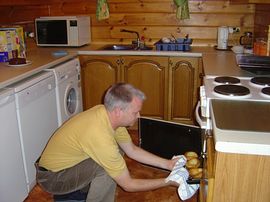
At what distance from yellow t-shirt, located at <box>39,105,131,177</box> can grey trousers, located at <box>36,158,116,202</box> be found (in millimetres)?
34

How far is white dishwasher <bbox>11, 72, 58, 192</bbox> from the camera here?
6.36ft

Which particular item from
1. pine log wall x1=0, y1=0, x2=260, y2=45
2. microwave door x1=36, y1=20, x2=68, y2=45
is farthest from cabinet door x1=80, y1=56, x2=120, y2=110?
pine log wall x1=0, y1=0, x2=260, y2=45

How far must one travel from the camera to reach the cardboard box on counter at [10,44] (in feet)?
8.00

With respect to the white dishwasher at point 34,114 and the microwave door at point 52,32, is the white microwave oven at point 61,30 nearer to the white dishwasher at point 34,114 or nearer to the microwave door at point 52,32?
the microwave door at point 52,32

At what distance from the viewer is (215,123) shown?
41.4 inches

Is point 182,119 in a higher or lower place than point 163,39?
lower

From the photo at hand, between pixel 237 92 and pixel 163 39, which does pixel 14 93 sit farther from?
pixel 163 39

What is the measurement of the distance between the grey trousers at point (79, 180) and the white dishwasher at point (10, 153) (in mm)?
269

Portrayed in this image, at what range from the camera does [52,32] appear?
3.23 m

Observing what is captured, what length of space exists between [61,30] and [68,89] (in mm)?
801

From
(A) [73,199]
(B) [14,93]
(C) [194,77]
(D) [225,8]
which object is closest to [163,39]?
(C) [194,77]

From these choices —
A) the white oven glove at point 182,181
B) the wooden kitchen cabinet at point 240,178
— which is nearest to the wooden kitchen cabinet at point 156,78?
the white oven glove at point 182,181

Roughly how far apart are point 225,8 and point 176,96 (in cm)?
108

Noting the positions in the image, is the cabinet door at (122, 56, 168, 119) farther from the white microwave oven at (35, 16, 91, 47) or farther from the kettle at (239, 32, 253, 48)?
the kettle at (239, 32, 253, 48)
